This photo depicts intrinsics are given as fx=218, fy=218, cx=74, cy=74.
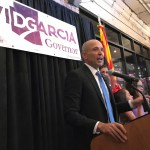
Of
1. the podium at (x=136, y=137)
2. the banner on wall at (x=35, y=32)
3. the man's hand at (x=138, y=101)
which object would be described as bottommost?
the podium at (x=136, y=137)

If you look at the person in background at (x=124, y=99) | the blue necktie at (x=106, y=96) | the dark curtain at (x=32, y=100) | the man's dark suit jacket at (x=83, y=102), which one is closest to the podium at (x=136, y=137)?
the man's dark suit jacket at (x=83, y=102)

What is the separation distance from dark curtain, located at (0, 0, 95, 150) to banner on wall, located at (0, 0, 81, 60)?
8 centimetres

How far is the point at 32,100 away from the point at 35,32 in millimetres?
717

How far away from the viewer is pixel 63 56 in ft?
8.55

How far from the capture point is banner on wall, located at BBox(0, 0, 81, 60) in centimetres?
198

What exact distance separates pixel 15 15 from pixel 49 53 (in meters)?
0.54

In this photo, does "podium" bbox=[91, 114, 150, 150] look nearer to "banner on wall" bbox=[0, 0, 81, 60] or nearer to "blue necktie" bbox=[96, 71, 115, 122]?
"blue necktie" bbox=[96, 71, 115, 122]

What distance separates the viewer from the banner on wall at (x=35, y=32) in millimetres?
1983

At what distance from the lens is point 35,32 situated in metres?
2.29

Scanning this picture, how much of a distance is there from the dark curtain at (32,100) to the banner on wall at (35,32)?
0.26ft

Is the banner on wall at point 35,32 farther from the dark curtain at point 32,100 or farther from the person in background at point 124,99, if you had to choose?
the person in background at point 124,99

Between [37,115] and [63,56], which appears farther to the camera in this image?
[63,56]

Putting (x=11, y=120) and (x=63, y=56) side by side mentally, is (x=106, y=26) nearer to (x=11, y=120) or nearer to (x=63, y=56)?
(x=63, y=56)

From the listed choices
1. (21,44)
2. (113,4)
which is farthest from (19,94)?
(113,4)
